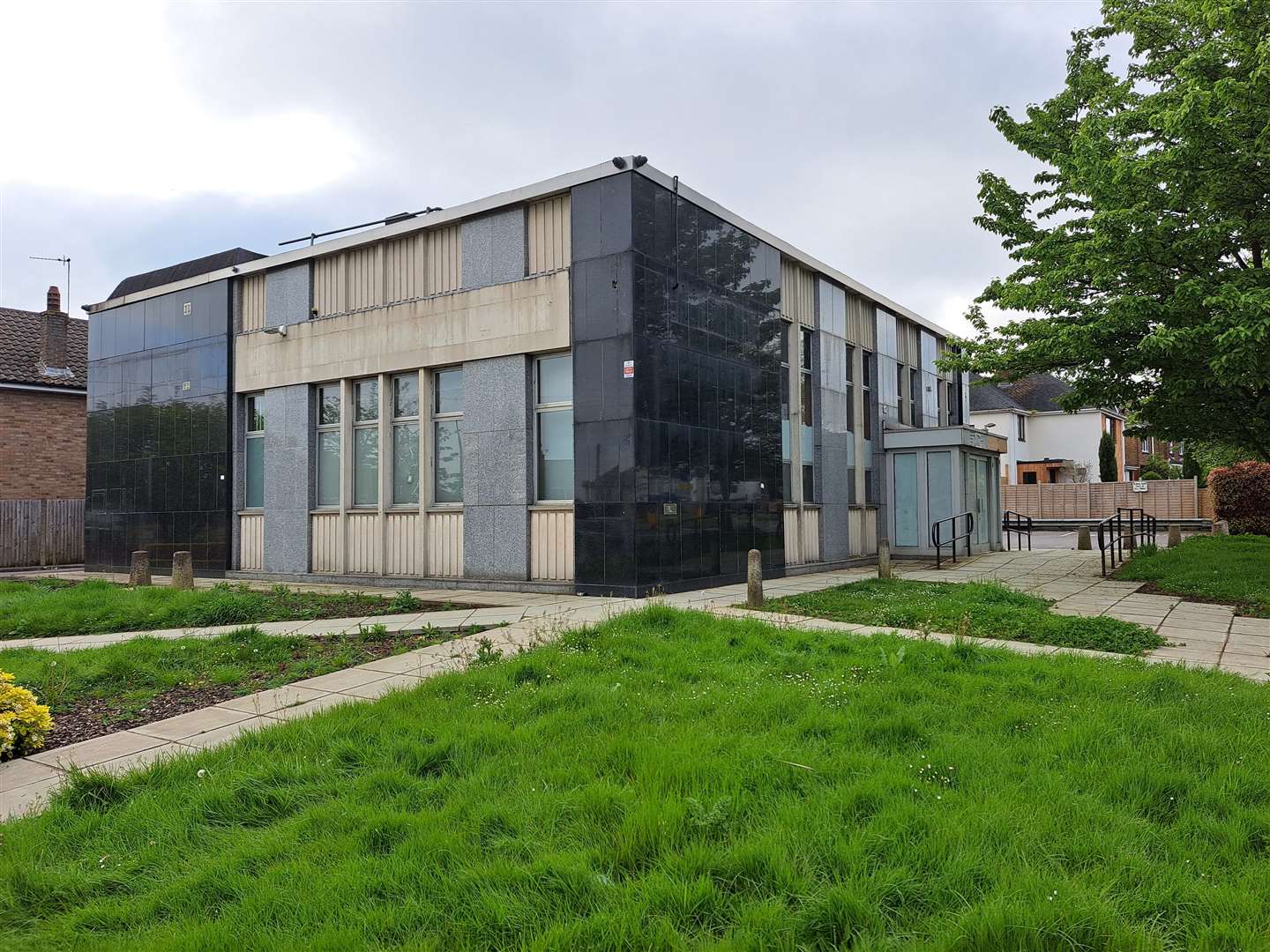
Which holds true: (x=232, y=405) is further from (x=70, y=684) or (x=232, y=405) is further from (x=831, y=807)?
(x=831, y=807)

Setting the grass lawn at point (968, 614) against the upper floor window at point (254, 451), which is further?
the upper floor window at point (254, 451)

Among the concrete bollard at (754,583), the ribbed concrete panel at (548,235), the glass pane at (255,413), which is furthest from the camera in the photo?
the glass pane at (255,413)

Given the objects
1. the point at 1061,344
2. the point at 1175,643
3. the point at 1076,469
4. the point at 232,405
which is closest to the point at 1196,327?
the point at 1061,344

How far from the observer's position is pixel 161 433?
58.0 feet

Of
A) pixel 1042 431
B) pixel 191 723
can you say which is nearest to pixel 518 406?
pixel 191 723

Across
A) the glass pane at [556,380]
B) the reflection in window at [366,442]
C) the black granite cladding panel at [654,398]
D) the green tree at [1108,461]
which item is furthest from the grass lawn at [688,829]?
the green tree at [1108,461]

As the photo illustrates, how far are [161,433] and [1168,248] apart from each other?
65.3ft

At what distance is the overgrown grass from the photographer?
5902mm

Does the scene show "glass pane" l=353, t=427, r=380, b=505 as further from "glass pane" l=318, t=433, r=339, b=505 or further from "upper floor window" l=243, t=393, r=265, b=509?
"upper floor window" l=243, t=393, r=265, b=509

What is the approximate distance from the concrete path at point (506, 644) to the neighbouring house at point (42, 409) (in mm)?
17546

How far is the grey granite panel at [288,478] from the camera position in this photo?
15234mm

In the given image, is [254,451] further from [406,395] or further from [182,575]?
[182,575]

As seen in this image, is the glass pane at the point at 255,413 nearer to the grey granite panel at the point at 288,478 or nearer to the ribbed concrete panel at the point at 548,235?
the grey granite panel at the point at 288,478

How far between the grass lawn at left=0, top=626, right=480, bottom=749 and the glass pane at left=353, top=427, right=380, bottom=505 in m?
6.77
